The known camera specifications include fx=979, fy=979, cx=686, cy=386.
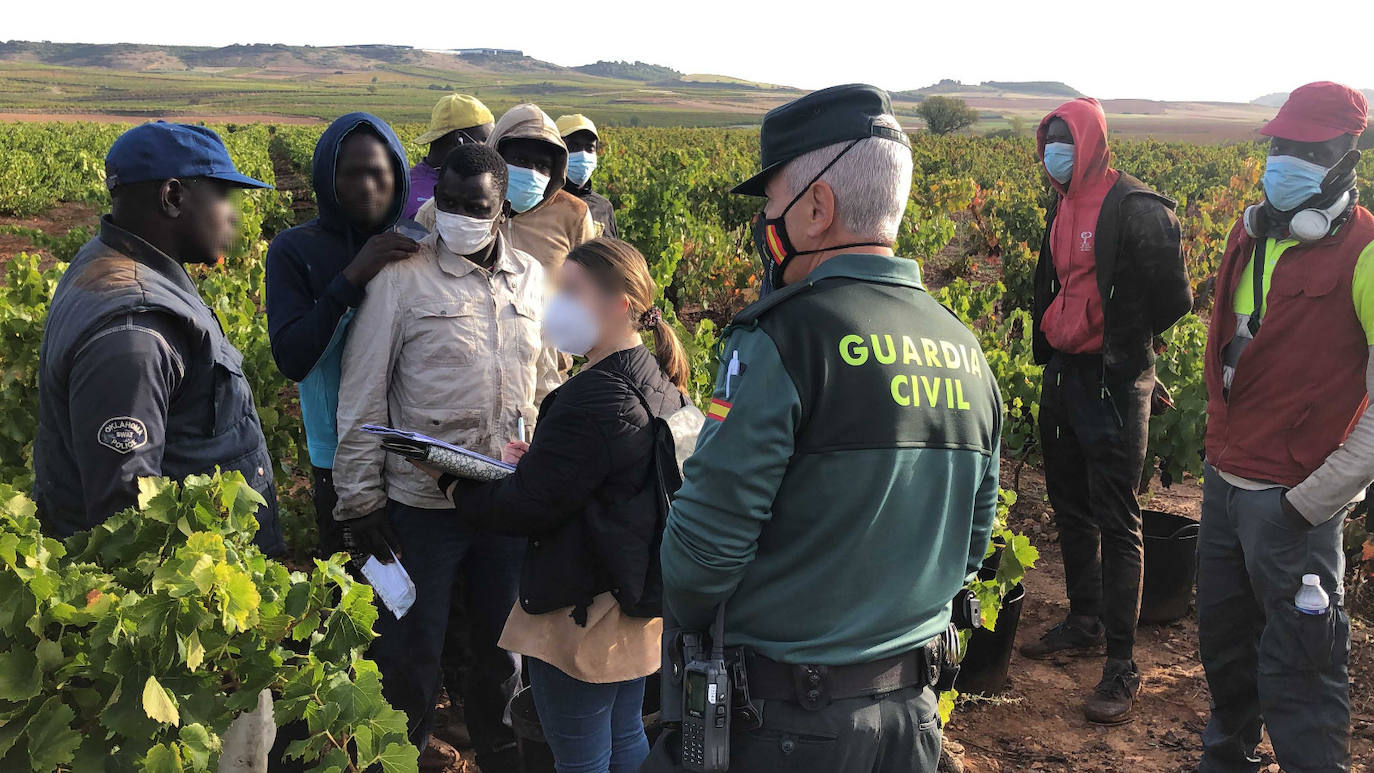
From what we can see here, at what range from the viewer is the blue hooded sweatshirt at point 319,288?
296cm

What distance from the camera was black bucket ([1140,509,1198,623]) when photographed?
4887 mm

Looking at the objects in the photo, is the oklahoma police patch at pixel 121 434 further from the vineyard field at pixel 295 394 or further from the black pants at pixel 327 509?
the black pants at pixel 327 509

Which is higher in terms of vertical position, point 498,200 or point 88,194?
point 498,200

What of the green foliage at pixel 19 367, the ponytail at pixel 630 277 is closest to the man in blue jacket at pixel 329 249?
the ponytail at pixel 630 277

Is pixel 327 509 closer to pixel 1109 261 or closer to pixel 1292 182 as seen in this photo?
pixel 1109 261

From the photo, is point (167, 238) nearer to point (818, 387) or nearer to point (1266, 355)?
point (818, 387)

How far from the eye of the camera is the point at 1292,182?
3.21 metres

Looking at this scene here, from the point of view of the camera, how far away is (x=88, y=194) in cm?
2312

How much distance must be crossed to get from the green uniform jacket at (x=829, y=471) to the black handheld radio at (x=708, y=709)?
0.17ft

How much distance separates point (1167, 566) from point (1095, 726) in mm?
1129

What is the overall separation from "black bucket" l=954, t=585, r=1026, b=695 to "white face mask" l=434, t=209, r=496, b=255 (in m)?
2.69

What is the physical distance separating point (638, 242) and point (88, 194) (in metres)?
17.8

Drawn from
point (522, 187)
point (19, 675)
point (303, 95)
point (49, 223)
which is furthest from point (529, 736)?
point (303, 95)

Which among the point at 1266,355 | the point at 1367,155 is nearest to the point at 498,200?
the point at 1266,355
